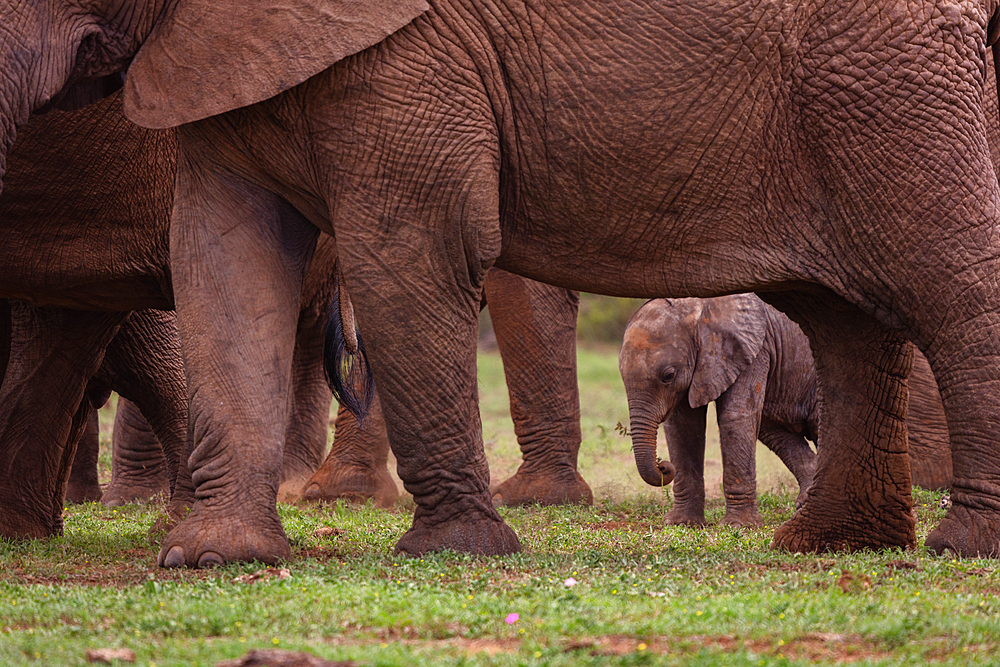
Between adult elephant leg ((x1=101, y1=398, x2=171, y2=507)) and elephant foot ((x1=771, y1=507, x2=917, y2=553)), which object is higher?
adult elephant leg ((x1=101, y1=398, x2=171, y2=507))

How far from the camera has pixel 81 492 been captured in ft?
33.4

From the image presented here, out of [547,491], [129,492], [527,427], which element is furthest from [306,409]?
[547,491]

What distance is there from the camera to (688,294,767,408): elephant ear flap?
8.41m

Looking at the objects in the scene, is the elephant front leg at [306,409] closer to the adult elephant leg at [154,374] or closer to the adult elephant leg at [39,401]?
the adult elephant leg at [154,374]

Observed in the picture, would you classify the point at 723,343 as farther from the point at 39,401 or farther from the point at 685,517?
the point at 39,401

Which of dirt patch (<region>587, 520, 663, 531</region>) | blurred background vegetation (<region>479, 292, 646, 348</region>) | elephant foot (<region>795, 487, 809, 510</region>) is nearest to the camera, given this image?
elephant foot (<region>795, 487, 809, 510</region>)

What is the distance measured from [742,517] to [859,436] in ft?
6.85

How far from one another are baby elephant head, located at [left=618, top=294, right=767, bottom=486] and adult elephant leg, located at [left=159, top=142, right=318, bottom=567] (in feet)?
10.2

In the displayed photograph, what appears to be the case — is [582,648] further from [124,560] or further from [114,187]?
[114,187]

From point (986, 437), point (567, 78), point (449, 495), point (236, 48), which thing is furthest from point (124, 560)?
point (986, 437)

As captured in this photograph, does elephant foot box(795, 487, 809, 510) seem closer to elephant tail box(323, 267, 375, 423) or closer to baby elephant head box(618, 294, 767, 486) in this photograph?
baby elephant head box(618, 294, 767, 486)

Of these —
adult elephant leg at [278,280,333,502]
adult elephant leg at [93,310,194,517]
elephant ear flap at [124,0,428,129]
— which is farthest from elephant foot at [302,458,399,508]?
elephant ear flap at [124,0,428,129]

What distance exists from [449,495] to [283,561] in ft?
2.25

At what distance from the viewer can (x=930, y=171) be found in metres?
5.55
